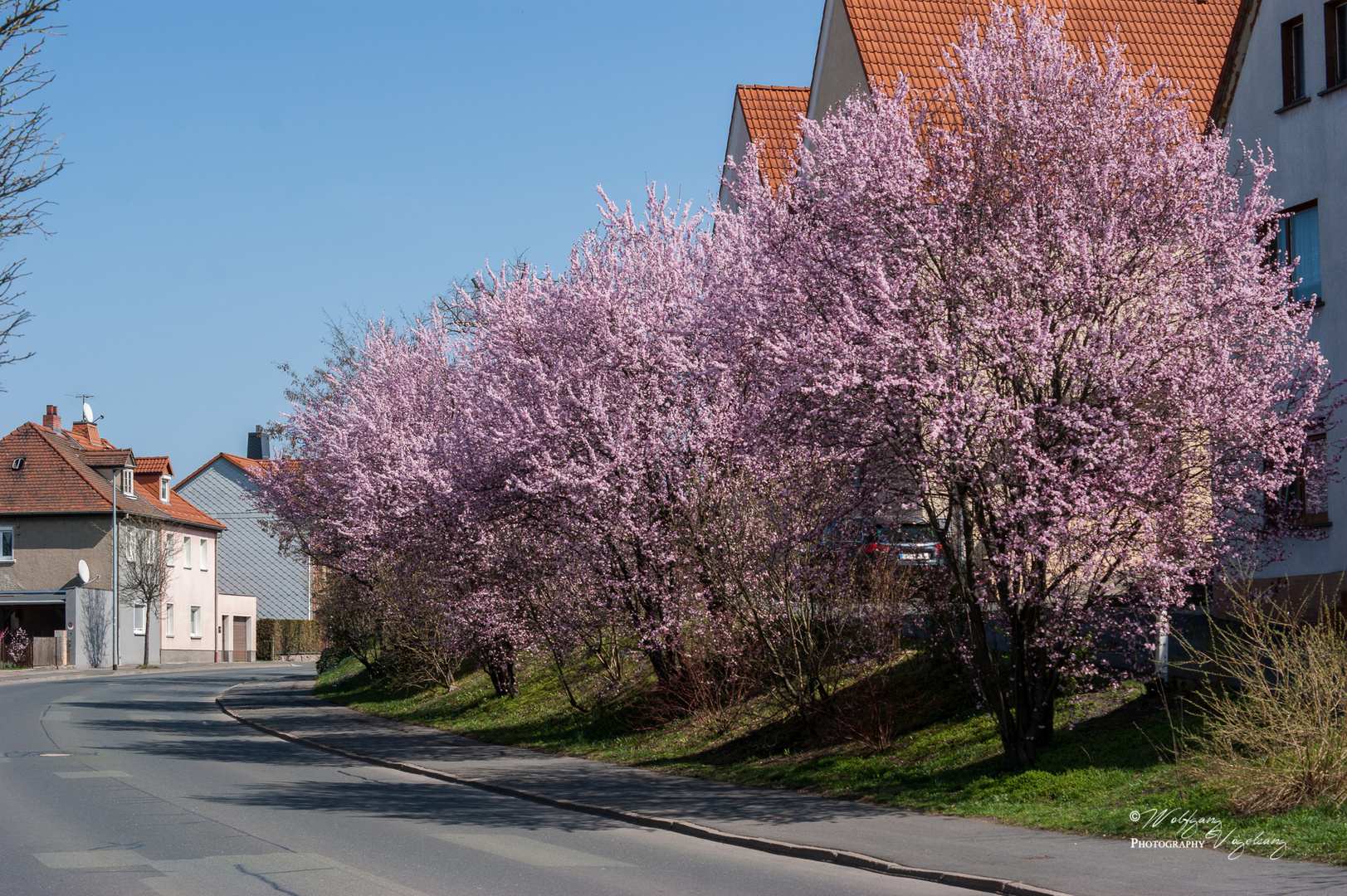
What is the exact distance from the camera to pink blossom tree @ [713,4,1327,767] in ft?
42.0

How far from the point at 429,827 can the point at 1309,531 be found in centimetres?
1216

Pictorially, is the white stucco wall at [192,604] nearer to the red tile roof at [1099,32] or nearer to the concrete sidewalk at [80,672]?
the concrete sidewalk at [80,672]

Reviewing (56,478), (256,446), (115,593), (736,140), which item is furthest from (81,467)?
(736,140)

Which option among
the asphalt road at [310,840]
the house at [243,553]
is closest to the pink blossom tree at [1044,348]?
the asphalt road at [310,840]

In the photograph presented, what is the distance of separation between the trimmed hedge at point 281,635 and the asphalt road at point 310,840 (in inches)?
2116

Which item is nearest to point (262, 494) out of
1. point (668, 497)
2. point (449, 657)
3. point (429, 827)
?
point (449, 657)

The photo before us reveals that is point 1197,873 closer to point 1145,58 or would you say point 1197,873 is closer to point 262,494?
point 1145,58

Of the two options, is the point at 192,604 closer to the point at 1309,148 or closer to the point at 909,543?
the point at 909,543

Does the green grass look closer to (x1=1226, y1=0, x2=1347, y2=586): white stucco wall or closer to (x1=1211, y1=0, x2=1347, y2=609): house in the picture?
(x1=1211, y1=0, x2=1347, y2=609): house

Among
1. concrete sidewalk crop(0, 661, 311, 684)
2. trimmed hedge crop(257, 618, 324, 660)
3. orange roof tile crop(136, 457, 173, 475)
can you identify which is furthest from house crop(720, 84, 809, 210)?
trimmed hedge crop(257, 618, 324, 660)

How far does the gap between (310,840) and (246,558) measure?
226ft

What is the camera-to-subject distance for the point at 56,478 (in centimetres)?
5838

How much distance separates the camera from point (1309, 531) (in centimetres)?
1791

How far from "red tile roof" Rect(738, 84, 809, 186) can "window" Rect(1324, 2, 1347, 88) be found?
48.6 feet
